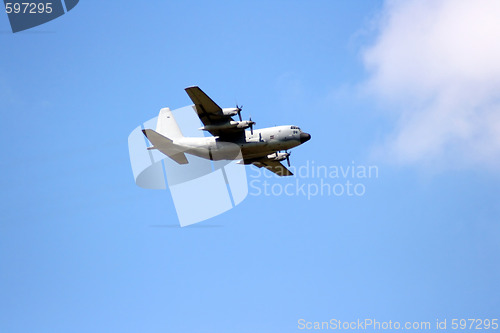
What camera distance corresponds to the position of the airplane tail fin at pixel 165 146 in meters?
39.5

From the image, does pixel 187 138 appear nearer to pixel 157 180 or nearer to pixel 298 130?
pixel 157 180

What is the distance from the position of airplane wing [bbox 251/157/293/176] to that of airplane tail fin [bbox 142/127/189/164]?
282 inches

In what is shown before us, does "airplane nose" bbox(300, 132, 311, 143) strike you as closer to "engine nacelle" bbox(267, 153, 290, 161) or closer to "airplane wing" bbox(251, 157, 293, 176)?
"engine nacelle" bbox(267, 153, 290, 161)

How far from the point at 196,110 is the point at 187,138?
129 inches

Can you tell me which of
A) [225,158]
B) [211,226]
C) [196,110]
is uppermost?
[196,110]

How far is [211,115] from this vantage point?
3838cm

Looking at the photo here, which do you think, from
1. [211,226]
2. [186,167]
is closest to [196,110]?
[186,167]

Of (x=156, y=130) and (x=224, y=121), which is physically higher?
(x=156, y=130)

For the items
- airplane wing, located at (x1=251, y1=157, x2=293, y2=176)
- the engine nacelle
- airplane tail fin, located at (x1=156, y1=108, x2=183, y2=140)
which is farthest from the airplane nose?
airplane tail fin, located at (x1=156, y1=108, x2=183, y2=140)

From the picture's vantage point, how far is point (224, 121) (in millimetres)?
38719

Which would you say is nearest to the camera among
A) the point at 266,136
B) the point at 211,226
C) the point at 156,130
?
the point at 211,226

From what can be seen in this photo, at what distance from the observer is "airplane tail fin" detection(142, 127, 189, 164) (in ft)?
130

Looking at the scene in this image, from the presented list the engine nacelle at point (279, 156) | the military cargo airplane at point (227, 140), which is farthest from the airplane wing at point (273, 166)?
the military cargo airplane at point (227, 140)

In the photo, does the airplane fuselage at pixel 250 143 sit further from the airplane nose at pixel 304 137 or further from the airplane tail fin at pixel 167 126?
the airplane tail fin at pixel 167 126
